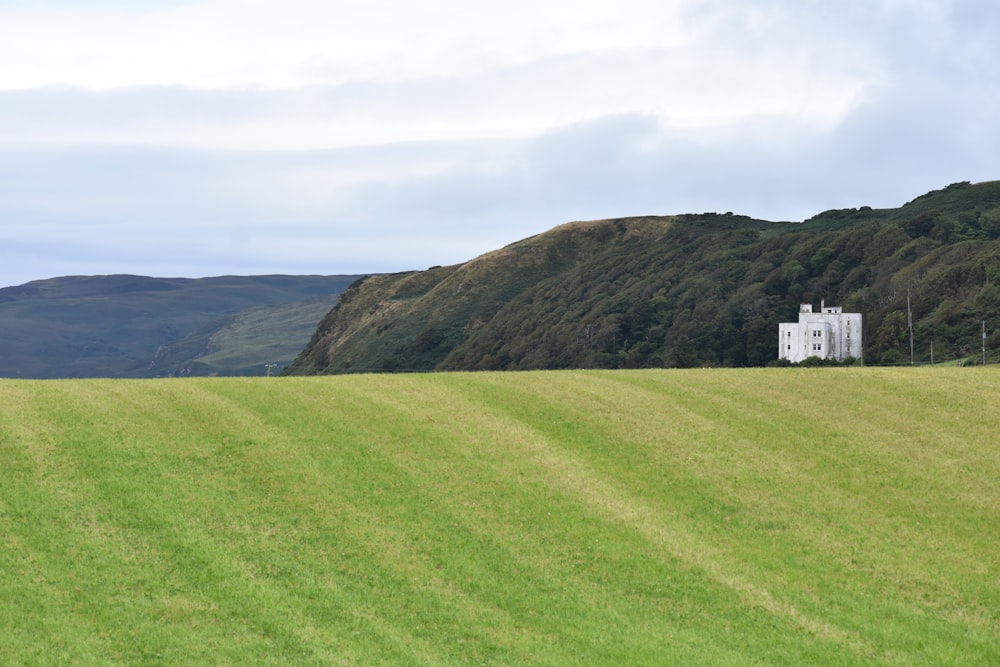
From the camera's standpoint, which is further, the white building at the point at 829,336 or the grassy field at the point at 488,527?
the white building at the point at 829,336

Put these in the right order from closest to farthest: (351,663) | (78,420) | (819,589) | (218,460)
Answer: (351,663)
(819,589)
(218,460)
(78,420)

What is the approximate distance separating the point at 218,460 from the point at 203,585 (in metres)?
9.27

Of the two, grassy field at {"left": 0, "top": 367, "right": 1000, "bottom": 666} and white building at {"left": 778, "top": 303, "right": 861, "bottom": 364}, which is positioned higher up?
white building at {"left": 778, "top": 303, "right": 861, "bottom": 364}

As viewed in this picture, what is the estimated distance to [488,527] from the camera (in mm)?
33156

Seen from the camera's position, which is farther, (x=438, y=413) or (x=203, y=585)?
(x=438, y=413)

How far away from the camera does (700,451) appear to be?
41.7 metres

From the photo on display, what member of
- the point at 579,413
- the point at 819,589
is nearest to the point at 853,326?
the point at 579,413

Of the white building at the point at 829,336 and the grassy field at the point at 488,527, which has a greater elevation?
the white building at the point at 829,336

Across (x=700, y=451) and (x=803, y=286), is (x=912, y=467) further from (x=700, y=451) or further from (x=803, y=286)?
(x=803, y=286)

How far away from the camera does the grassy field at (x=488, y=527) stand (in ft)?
87.0

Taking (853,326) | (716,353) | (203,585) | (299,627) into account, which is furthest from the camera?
(716,353)

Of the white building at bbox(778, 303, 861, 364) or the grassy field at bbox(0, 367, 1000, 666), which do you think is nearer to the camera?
the grassy field at bbox(0, 367, 1000, 666)

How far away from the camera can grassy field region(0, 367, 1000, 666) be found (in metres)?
26.5

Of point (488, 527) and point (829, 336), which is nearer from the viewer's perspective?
point (488, 527)
